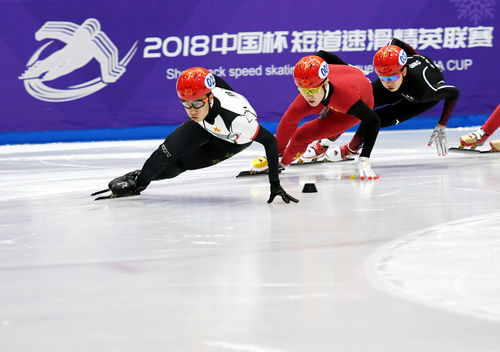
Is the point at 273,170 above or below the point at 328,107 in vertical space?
below

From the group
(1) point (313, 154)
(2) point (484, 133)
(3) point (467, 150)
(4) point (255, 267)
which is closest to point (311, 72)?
(1) point (313, 154)

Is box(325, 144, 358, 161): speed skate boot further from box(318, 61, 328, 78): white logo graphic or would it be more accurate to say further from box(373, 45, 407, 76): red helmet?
box(318, 61, 328, 78): white logo graphic

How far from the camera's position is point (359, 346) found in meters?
2.57

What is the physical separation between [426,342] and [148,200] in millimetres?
3500

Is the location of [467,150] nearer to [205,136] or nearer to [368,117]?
[368,117]

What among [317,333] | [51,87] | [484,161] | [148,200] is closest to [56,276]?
[317,333]

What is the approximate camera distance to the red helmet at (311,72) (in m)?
6.04

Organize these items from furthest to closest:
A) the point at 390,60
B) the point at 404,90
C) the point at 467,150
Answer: the point at 467,150
the point at 404,90
the point at 390,60

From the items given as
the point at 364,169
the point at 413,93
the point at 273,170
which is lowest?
the point at 273,170

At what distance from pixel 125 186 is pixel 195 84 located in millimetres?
1088

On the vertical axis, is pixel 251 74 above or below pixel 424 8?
below

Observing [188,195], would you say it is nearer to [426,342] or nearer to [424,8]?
[426,342]

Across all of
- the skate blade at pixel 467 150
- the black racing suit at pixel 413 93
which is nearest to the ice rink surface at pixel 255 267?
the black racing suit at pixel 413 93

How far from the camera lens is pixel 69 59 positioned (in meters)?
9.99
